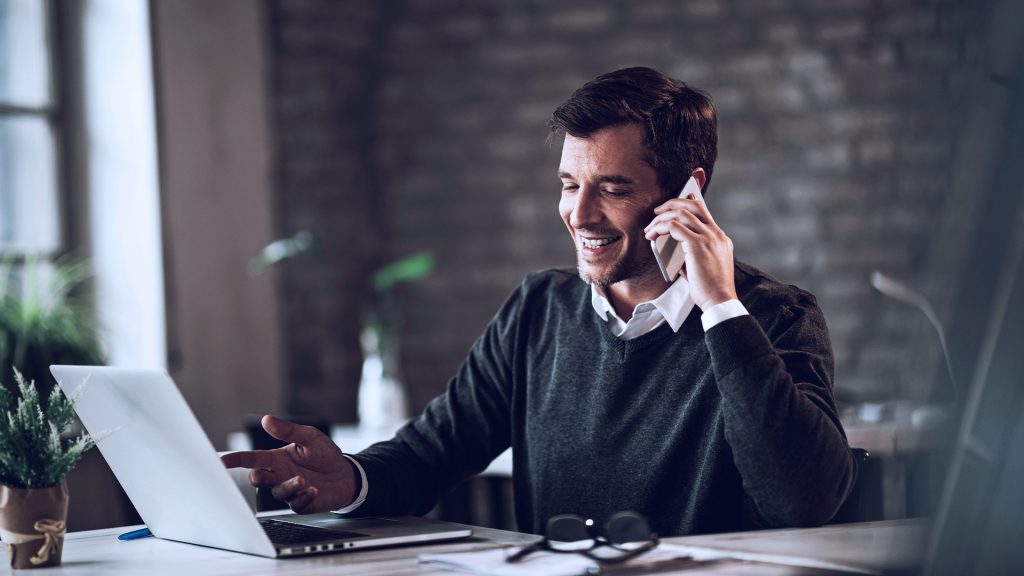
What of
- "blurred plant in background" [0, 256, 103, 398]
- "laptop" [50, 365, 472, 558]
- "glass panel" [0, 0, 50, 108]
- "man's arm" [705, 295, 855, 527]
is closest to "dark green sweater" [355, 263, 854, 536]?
"man's arm" [705, 295, 855, 527]

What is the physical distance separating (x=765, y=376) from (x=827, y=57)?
8.42 ft

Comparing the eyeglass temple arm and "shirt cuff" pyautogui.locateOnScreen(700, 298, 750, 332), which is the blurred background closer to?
"shirt cuff" pyautogui.locateOnScreen(700, 298, 750, 332)

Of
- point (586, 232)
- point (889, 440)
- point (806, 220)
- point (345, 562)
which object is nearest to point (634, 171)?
point (586, 232)

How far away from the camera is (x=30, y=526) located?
1.26 meters

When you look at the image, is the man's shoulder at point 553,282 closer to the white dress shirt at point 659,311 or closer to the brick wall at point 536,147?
the white dress shirt at point 659,311

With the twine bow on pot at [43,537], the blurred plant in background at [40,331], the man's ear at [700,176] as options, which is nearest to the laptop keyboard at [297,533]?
the twine bow on pot at [43,537]

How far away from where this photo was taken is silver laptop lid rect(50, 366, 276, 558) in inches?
47.3

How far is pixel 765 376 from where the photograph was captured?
143 centimetres

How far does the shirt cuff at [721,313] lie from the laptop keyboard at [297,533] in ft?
1.71

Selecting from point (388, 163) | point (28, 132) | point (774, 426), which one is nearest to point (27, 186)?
point (28, 132)

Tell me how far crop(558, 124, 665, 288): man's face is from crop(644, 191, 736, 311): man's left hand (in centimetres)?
10

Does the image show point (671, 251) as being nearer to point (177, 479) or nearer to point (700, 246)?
point (700, 246)

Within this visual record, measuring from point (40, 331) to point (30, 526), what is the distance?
1.84 metres

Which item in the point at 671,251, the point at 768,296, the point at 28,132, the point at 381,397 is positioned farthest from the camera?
the point at 28,132
